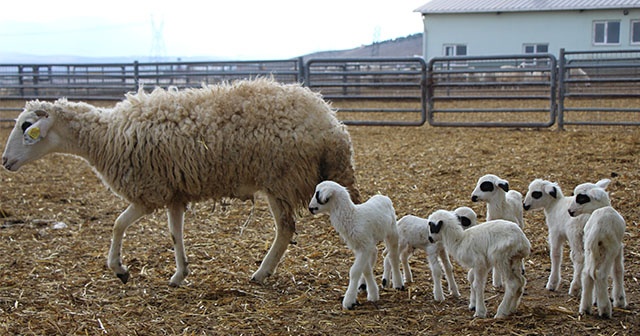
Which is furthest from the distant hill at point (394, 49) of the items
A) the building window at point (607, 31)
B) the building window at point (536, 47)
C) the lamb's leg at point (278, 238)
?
the lamb's leg at point (278, 238)

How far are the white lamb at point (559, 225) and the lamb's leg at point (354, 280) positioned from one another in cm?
125

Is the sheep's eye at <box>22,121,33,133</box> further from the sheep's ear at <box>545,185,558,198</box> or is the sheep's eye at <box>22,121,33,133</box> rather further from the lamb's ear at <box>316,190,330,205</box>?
the sheep's ear at <box>545,185,558,198</box>

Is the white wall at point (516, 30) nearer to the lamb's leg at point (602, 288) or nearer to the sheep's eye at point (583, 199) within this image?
the sheep's eye at point (583, 199)

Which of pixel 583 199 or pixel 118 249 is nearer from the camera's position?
pixel 583 199

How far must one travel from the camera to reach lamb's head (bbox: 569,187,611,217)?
171 inches

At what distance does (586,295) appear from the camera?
4141 mm

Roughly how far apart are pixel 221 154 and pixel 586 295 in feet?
9.19

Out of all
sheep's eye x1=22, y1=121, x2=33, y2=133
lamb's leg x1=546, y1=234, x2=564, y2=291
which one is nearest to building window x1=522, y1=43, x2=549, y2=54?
lamb's leg x1=546, y1=234, x2=564, y2=291

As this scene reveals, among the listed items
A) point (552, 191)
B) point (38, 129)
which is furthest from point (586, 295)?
point (38, 129)

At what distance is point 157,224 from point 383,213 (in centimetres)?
358

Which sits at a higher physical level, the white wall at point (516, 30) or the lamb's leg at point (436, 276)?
the white wall at point (516, 30)

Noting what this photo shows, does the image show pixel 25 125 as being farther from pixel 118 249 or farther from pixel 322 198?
pixel 322 198

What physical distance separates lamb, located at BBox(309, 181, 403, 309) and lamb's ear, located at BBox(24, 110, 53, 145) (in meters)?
2.52

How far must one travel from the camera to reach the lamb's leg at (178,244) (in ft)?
17.8
